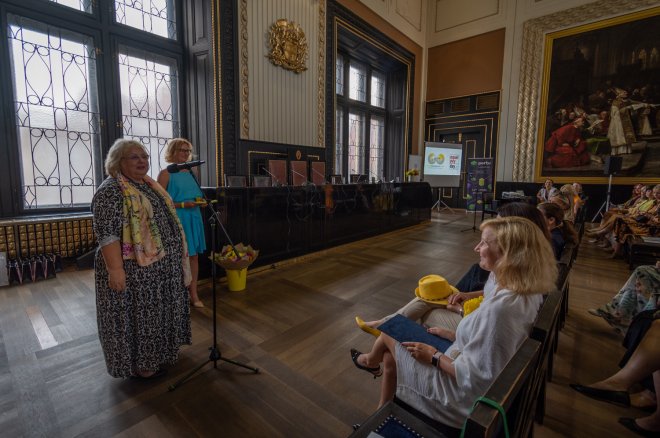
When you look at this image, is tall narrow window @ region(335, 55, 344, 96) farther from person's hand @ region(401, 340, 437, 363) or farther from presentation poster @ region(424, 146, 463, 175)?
person's hand @ region(401, 340, 437, 363)

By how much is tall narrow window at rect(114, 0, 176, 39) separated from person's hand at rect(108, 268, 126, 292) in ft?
14.8

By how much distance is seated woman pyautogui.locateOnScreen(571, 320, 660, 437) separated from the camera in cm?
155

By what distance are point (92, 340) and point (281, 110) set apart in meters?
4.67

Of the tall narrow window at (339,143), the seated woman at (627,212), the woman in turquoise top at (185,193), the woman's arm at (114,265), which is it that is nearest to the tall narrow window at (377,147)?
the tall narrow window at (339,143)

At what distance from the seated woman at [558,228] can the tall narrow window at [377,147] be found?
7.34 meters

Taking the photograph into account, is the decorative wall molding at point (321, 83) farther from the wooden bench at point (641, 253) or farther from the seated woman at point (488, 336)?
the seated woman at point (488, 336)

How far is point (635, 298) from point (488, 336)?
205 centimetres

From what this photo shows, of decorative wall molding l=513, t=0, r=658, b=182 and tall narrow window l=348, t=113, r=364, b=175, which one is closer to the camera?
decorative wall molding l=513, t=0, r=658, b=182

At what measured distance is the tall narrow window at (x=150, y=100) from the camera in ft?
15.4

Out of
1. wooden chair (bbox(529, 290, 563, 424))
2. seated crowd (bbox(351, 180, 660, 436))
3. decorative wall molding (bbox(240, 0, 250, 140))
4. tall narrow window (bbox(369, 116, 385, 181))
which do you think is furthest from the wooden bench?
tall narrow window (bbox(369, 116, 385, 181))

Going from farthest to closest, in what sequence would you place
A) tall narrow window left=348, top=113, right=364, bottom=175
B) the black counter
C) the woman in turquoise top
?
tall narrow window left=348, top=113, right=364, bottom=175 → the black counter → the woman in turquoise top

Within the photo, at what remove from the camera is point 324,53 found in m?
6.71

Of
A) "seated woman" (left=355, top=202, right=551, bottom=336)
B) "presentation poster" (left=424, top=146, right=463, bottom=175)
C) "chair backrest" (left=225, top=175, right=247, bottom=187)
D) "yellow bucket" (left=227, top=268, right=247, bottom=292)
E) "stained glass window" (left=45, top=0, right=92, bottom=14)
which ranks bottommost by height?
"yellow bucket" (left=227, top=268, right=247, bottom=292)

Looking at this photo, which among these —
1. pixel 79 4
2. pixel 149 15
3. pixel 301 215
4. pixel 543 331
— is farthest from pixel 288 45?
pixel 543 331
